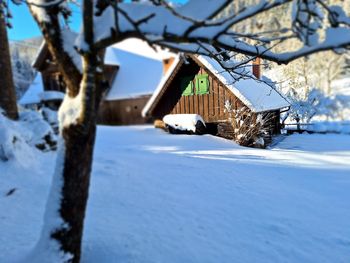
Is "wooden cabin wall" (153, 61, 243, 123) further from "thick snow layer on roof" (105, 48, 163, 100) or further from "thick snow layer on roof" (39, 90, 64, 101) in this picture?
"thick snow layer on roof" (105, 48, 163, 100)

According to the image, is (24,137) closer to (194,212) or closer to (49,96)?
(194,212)

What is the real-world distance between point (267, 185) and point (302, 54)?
12.1ft

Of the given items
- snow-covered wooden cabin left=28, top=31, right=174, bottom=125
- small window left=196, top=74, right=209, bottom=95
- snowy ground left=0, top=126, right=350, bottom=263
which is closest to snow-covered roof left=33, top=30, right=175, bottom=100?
snow-covered wooden cabin left=28, top=31, right=174, bottom=125

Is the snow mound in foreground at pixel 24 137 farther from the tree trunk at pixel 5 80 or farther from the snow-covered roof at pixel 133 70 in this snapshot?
the snow-covered roof at pixel 133 70

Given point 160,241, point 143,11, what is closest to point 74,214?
point 160,241

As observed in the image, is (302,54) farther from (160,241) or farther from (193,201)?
(193,201)

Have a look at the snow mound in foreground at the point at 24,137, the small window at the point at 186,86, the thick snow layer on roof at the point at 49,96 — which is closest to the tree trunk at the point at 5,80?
the snow mound in foreground at the point at 24,137

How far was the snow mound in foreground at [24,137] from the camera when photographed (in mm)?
4770

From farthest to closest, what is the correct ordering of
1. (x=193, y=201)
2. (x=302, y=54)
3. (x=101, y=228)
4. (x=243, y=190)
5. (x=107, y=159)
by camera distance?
(x=107, y=159) < (x=243, y=190) < (x=193, y=201) < (x=101, y=228) < (x=302, y=54)

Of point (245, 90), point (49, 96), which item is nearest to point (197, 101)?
point (245, 90)

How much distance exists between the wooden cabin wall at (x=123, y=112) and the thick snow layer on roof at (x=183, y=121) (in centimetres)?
715

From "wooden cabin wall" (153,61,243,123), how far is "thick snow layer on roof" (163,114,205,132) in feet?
2.07

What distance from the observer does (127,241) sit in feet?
9.91

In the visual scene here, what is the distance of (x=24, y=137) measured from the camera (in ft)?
19.7
